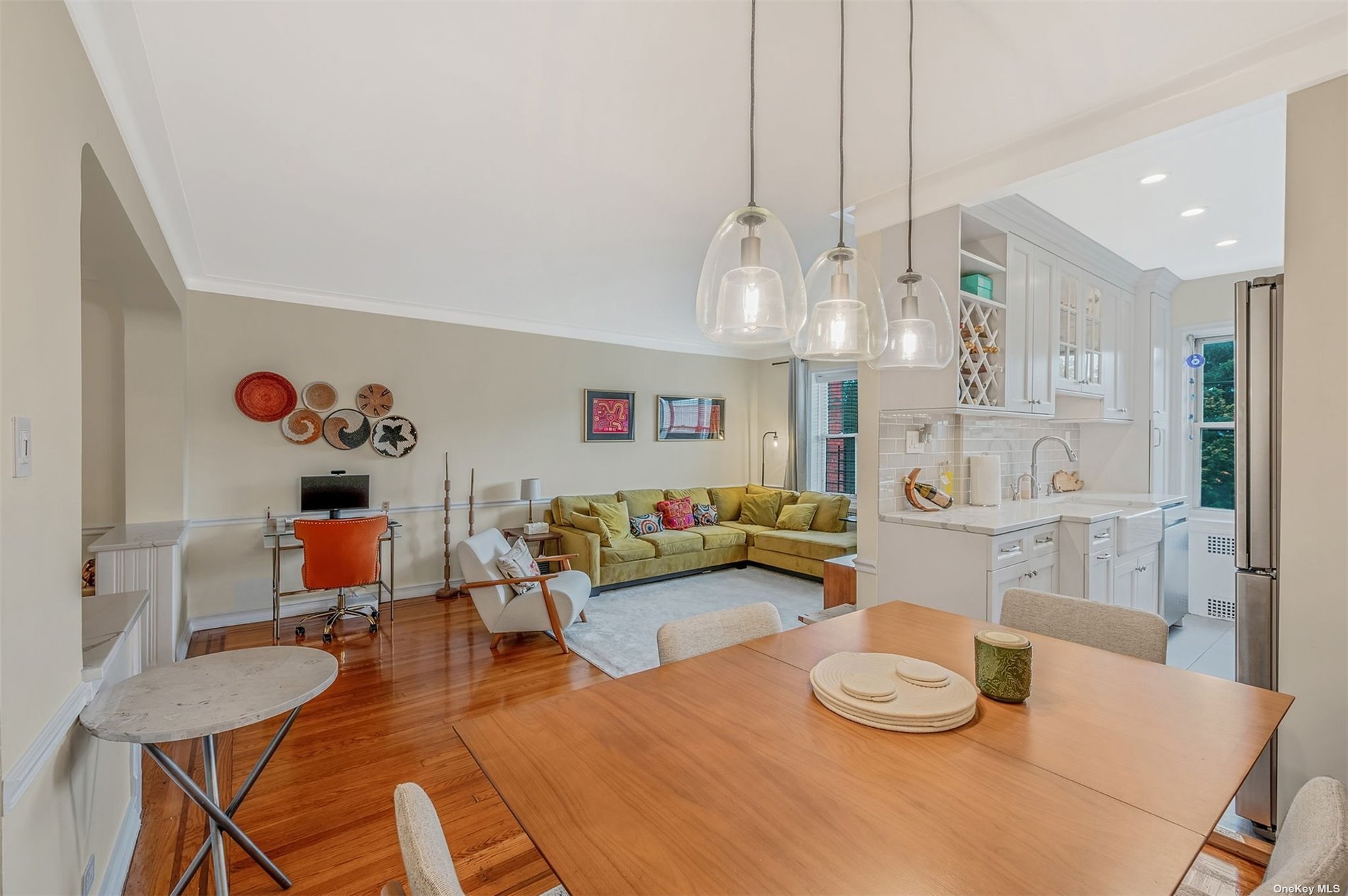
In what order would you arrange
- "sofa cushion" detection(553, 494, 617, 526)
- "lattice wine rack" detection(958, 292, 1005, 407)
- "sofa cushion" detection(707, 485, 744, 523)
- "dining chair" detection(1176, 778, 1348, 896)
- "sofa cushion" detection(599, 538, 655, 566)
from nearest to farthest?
"dining chair" detection(1176, 778, 1348, 896) → "lattice wine rack" detection(958, 292, 1005, 407) → "sofa cushion" detection(599, 538, 655, 566) → "sofa cushion" detection(553, 494, 617, 526) → "sofa cushion" detection(707, 485, 744, 523)

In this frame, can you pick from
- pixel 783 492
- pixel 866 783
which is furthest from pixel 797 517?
pixel 866 783

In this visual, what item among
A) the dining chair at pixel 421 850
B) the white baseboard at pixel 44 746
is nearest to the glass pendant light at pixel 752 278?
the dining chair at pixel 421 850

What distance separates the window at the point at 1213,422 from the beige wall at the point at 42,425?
6414mm

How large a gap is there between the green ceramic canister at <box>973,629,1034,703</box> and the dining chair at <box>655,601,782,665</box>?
603mm

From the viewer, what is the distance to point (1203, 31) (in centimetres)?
181

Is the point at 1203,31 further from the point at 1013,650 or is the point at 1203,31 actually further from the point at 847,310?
the point at 1013,650

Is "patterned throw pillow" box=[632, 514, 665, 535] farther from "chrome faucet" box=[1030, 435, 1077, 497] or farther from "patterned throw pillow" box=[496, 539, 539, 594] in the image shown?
"chrome faucet" box=[1030, 435, 1077, 497]

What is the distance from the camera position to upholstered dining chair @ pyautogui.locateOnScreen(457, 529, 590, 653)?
365 centimetres

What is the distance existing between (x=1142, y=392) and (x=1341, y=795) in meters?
4.37

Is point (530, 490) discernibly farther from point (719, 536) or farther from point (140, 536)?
point (140, 536)

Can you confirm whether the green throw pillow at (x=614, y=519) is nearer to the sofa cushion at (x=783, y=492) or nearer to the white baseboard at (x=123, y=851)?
the sofa cushion at (x=783, y=492)

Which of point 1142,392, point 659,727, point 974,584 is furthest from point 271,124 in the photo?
point 1142,392

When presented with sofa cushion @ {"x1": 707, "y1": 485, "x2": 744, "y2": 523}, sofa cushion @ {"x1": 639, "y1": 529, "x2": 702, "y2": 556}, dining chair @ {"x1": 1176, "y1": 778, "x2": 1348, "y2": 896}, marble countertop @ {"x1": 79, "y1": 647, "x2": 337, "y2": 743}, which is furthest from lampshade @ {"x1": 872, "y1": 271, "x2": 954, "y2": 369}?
sofa cushion @ {"x1": 707, "y1": 485, "x2": 744, "y2": 523}

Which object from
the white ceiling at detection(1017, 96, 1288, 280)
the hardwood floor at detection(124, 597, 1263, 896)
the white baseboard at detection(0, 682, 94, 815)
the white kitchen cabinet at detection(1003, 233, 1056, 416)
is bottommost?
the hardwood floor at detection(124, 597, 1263, 896)
